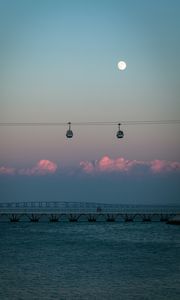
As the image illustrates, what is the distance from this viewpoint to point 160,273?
51844 mm

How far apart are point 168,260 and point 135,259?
3461 millimetres

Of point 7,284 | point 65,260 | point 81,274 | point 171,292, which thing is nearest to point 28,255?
point 65,260

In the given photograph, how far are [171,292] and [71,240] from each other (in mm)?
55215

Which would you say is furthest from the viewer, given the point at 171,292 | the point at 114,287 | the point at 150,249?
the point at 150,249

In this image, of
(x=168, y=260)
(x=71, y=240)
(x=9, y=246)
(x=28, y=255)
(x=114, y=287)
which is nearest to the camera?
(x=114, y=287)

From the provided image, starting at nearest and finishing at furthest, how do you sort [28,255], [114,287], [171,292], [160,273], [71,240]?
[171,292] < [114,287] < [160,273] < [28,255] < [71,240]

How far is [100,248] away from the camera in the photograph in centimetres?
8188

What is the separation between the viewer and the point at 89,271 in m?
54.4

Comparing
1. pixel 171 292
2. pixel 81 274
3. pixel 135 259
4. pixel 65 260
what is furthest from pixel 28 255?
pixel 171 292

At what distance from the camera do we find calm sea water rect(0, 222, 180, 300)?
1657 inches

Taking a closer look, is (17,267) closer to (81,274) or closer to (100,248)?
(81,274)

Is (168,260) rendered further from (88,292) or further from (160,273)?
(88,292)

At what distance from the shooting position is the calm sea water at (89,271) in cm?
4209

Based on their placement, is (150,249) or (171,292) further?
(150,249)
